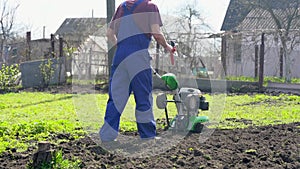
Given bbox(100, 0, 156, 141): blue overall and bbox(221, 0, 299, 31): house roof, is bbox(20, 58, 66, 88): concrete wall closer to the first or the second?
bbox(221, 0, 299, 31): house roof

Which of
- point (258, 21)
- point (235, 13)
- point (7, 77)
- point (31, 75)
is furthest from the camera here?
point (235, 13)

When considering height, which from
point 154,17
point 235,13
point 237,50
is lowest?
point 237,50

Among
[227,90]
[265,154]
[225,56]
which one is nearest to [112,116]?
[265,154]

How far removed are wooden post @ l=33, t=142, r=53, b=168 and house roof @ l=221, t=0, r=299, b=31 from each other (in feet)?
48.6

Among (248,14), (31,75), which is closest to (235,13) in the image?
(248,14)

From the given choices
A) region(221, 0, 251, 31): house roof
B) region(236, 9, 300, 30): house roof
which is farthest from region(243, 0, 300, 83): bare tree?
region(236, 9, 300, 30): house roof

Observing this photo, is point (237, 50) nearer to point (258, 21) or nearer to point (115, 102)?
point (258, 21)

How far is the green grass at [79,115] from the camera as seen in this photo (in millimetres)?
6270

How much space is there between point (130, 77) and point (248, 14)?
1713 cm

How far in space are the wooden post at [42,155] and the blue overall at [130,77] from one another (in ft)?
4.46

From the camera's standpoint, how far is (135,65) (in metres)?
5.34

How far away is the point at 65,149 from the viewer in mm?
4965

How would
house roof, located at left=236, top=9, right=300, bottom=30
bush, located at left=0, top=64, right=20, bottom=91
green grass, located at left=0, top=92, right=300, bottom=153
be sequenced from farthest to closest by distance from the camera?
house roof, located at left=236, top=9, right=300, bottom=30 < bush, located at left=0, top=64, right=20, bottom=91 < green grass, located at left=0, top=92, right=300, bottom=153

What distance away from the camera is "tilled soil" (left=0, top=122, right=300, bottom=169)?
4.31 metres
